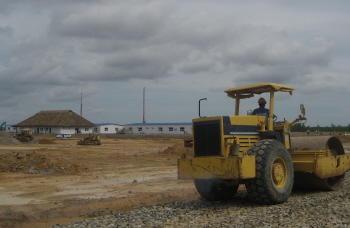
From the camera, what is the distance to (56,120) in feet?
247

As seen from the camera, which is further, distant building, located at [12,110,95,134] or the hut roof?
the hut roof

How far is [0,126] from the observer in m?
107

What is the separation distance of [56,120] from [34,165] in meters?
61.8

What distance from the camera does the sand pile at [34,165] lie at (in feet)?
52.1

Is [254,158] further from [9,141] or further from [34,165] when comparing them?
[9,141]

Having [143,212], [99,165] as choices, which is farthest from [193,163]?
[99,165]

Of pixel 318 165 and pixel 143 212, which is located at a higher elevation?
pixel 318 165

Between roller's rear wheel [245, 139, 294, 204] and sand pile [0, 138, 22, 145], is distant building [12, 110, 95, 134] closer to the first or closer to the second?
sand pile [0, 138, 22, 145]

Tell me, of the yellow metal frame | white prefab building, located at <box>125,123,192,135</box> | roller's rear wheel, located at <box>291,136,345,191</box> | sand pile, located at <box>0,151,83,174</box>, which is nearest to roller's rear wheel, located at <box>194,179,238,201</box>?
the yellow metal frame

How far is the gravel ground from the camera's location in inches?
256

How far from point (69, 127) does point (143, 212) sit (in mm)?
69466

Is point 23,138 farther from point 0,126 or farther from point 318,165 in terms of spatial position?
point 0,126

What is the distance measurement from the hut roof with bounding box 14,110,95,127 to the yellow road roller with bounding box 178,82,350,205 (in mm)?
68299

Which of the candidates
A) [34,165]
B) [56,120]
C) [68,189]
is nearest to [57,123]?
[56,120]
